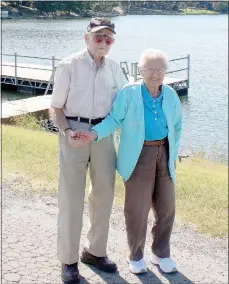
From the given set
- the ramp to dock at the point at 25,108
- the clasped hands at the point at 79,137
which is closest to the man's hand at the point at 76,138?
the clasped hands at the point at 79,137

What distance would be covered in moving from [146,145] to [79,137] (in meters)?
0.48

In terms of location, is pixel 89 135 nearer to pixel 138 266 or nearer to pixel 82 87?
pixel 82 87

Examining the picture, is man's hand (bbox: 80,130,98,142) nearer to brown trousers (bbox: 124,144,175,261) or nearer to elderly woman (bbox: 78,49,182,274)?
elderly woman (bbox: 78,49,182,274)

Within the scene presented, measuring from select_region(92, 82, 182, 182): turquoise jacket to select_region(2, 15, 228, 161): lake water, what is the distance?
3.79 meters

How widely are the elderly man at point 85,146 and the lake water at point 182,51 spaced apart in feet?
12.6

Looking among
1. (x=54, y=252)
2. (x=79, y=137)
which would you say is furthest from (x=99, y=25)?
(x=54, y=252)

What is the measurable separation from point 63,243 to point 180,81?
18.7m

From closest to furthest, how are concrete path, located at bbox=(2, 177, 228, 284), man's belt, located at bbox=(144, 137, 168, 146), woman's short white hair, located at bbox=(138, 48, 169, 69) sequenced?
woman's short white hair, located at bbox=(138, 48, 169, 69)
man's belt, located at bbox=(144, 137, 168, 146)
concrete path, located at bbox=(2, 177, 228, 284)

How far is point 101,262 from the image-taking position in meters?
3.67

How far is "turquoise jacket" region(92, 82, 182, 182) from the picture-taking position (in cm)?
335

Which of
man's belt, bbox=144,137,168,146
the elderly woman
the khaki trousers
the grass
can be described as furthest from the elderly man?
the grass

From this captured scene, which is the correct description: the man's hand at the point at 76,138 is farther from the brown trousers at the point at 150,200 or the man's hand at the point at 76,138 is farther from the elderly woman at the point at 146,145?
the brown trousers at the point at 150,200

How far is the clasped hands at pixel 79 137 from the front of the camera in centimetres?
324

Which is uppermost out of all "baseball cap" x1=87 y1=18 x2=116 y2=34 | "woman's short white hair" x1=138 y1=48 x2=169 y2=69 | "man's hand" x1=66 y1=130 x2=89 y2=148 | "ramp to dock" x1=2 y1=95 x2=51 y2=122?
"baseball cap" x1=87 y1=18 x2=116 y2=34
